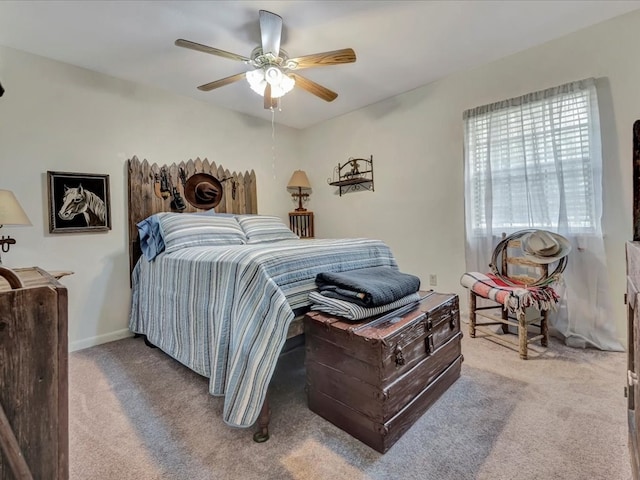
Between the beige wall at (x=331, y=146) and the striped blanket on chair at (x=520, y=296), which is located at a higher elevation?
the beige wall at (x=331, y=146)

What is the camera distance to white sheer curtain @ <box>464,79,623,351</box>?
220cm

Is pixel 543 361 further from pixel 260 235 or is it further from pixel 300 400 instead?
pixel 260 235

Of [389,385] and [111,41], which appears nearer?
[389,385]

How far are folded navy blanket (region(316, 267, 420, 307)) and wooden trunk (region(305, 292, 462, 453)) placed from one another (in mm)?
103

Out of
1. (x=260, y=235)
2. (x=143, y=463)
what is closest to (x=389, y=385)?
(x=143, y=463)

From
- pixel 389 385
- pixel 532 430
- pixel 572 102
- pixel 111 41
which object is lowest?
pixel 532 430

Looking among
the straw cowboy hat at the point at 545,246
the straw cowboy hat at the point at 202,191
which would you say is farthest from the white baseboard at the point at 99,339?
the straw cowboy hat at the point at 545,246

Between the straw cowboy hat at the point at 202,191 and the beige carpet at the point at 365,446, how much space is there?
5.85 ft

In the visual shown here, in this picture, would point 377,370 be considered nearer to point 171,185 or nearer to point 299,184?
point 171,185

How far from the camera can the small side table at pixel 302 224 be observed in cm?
425

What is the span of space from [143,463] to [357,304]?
1.14 meters

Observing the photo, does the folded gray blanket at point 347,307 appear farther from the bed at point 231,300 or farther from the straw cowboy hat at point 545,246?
the straw cowboy hat at point 545,246

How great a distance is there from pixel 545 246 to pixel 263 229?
2.39 m

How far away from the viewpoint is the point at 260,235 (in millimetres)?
2971
